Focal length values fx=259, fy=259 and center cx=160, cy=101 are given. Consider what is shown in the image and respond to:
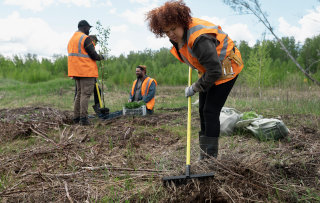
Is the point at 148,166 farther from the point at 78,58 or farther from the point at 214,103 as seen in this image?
the point at 78,58

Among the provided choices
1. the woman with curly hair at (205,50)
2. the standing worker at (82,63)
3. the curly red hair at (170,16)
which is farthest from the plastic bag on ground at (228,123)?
the standing worker at (82,63)

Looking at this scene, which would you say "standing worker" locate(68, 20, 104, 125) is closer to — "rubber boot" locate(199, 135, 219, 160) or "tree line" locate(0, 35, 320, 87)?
"rubber boot" locate(199, 135, 219, 160)

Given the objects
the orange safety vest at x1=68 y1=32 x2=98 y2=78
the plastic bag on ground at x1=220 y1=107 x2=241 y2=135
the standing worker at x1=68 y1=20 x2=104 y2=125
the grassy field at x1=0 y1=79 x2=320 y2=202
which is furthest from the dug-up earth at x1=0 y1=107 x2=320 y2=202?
the orange safety vest at x1=68 y1=32 x2=98 y2=78

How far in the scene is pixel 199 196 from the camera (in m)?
1.91

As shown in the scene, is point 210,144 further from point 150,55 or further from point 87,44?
point 150,55

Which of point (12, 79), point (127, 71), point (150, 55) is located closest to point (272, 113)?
point (127, 71)

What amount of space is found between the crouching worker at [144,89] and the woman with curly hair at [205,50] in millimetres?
3478

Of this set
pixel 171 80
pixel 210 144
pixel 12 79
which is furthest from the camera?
pixel 12 79

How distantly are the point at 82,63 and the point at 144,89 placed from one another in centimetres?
172

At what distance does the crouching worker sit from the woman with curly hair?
3478mm

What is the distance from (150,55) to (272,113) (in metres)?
11.0

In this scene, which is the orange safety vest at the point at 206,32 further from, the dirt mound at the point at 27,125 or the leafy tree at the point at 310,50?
the leafy tree at the point at 310,50

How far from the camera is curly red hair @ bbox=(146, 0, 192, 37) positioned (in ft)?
6.61

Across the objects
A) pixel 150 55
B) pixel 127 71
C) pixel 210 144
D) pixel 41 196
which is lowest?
pixel 41 196
